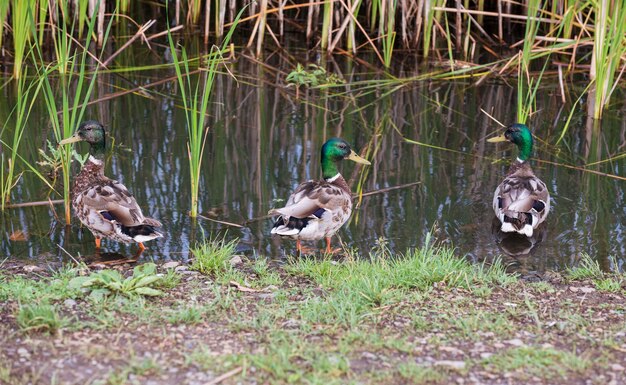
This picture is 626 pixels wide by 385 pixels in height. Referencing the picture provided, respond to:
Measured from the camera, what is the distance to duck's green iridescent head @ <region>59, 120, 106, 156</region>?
23.1 feet

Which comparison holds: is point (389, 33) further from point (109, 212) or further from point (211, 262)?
point (211, 262)

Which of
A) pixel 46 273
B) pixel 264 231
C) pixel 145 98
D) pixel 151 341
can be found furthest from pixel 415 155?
pixel 151 341

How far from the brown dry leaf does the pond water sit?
40 mm

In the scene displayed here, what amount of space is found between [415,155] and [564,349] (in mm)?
4448

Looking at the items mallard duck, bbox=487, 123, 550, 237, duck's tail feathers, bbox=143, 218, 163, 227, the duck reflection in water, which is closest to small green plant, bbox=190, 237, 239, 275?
duck's tail feathers, bbox=143, 218, 163, 227

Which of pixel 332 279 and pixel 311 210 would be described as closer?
pixel 332 279

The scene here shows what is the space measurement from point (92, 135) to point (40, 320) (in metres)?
2.85

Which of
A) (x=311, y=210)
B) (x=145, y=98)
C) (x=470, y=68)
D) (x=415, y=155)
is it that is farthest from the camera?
(x=470, y=68)

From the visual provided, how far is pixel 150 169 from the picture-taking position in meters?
8.11

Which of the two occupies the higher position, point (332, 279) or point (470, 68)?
point (470, 68)

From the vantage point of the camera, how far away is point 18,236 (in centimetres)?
676

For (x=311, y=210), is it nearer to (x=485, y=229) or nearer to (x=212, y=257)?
(x=212, y=257)

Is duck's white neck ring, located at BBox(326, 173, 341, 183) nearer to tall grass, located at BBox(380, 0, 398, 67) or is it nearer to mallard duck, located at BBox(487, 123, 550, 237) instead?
mallard duck, located at BBox(487, 123, 550, 237)

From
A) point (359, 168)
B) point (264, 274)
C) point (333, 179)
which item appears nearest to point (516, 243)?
point (333, 179)
